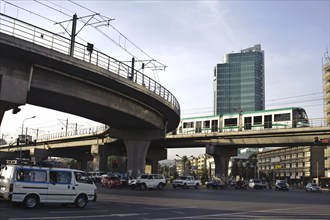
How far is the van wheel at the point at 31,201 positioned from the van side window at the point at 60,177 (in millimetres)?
1065

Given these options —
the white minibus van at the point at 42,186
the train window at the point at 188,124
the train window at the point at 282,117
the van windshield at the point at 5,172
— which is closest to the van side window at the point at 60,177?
the white minibus van at the point at 42,186

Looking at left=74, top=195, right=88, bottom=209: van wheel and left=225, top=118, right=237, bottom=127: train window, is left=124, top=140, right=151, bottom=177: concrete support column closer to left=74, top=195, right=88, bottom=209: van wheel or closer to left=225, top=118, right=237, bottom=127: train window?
left=225, top=118, right=237, bottom=127: train window

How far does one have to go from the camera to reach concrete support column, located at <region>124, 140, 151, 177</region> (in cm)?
5206

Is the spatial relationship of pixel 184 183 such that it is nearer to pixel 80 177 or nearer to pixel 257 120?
pixel 257 120

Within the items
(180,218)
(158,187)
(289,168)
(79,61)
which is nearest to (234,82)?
(289,168)

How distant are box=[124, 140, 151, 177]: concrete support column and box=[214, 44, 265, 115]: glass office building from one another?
9336 cm

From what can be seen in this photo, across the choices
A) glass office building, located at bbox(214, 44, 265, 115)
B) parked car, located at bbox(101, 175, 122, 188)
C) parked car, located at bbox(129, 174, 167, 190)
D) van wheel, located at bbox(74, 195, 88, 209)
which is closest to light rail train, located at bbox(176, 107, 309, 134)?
parked car, located at bbox(129, 174, 167, 190)

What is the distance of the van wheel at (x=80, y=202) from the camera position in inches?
783

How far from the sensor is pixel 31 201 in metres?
18.2

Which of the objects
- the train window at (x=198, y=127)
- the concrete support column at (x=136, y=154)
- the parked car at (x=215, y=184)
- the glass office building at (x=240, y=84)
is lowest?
the parked car at (x=215, y=184)

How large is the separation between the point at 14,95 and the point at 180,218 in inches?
586

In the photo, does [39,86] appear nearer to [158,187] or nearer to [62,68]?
[62,68]

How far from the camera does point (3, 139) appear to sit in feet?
A: 412

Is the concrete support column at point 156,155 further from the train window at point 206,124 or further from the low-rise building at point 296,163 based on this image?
the low-rise building at point 296,163
